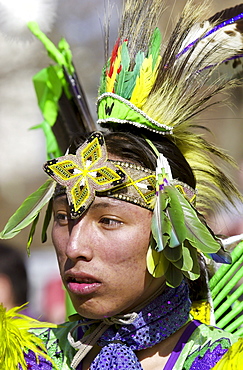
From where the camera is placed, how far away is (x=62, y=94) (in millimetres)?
2820

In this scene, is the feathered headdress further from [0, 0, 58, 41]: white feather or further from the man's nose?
[0, 0, 58, 41]: white feather

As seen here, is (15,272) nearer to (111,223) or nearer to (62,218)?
(62,218)

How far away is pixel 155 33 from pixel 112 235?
71cm

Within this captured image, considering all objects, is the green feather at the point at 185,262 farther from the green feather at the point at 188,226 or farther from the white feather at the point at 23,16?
the white feather at the point at 23,16

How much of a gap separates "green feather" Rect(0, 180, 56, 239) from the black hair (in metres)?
1.84

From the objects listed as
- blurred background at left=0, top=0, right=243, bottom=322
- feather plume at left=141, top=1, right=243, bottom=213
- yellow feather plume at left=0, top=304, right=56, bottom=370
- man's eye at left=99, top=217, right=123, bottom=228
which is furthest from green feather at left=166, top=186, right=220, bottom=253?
blurred background at left=0, top=0, right=243, bottom=322

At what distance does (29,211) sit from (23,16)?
2750 millimetres

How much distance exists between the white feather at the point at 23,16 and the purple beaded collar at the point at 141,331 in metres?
2.10

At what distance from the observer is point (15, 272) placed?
12.4ft

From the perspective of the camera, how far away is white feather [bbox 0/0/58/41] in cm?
384

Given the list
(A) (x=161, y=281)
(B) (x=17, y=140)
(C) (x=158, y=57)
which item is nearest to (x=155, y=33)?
(C) (x=158, y=57)

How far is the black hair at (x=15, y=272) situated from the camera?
3.73m

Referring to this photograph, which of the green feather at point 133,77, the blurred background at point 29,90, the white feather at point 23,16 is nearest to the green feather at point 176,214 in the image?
the green feather at point 133,77

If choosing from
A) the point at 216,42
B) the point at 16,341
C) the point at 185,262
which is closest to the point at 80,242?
the point at 185,262
